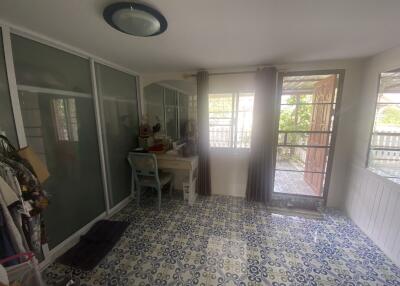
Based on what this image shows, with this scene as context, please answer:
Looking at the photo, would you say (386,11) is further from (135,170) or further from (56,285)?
(56,285)

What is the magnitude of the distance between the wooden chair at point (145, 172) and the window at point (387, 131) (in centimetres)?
275

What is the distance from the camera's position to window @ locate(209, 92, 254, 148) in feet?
8.63

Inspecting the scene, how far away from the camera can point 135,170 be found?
2.54 metres

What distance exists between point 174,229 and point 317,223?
1898mm

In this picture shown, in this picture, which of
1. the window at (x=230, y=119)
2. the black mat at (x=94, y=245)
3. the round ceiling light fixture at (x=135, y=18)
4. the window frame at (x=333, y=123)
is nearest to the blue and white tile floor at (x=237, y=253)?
the black mat at (x=94, y=245)

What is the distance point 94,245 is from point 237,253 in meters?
1.57

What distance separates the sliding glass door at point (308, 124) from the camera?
2.39 metres

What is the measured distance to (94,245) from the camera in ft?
5.97

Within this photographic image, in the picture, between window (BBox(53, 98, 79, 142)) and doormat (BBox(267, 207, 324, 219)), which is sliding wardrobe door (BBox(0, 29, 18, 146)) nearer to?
window (BBox(53, 98, 79, 142))

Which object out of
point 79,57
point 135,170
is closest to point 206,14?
point 79,57

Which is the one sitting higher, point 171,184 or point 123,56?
point 123,56

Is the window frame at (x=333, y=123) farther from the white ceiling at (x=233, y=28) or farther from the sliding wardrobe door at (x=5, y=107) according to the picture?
the sliding wardrobe door at (x=5, y=107)

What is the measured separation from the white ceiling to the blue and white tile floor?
2.13 m

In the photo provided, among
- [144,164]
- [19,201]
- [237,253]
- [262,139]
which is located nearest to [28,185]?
[19,201]
